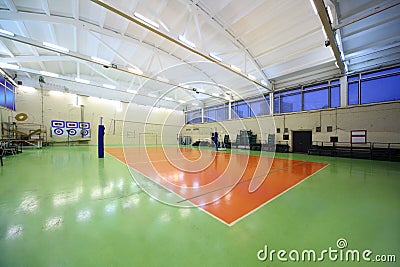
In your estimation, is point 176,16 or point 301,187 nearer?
point 301,187

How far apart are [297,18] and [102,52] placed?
10.2 m

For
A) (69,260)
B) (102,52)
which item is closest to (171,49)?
(102,52)

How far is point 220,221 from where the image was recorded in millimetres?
1793

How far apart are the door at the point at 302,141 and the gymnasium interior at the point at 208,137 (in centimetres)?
8

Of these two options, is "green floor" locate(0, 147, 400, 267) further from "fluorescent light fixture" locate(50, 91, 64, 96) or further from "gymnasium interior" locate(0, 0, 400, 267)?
"fluorescent light fixture" locate(50, 91, 64, 96)

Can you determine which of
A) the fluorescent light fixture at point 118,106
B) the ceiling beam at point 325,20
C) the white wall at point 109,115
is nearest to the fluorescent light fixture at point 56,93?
the white wall at point 109,115

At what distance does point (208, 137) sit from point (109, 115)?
9.90 meters

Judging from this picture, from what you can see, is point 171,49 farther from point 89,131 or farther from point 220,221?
point 89,131

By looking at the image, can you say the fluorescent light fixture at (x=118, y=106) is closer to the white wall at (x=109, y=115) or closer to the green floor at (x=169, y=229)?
the white wall at (x=109, y=115)

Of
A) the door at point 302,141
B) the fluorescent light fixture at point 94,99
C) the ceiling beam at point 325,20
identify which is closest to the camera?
the ceiling beam at point 325,20

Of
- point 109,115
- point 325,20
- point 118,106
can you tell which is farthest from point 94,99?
point 325,20

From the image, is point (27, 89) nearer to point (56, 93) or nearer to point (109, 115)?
point (56, 93)

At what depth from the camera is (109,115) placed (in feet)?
48.3

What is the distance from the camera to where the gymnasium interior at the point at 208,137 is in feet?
4.79
